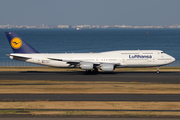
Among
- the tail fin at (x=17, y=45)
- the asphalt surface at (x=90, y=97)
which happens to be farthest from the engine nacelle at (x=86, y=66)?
the asphalt surface at (x=90, y=97)

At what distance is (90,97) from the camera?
3225cm

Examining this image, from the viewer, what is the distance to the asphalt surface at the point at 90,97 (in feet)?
103

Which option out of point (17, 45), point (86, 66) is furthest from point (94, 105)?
point (17, 45)

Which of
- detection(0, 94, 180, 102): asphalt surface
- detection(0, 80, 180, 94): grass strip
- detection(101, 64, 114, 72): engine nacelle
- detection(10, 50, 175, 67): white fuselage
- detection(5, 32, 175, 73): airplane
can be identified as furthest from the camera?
detection(10, 50, 175, 67): white fuselage

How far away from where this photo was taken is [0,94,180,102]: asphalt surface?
1230 inches

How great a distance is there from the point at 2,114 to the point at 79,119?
7517 millimetres

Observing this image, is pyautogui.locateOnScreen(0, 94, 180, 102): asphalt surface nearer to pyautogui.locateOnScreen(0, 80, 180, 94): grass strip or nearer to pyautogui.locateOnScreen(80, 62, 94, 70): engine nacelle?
pyautogui.locateOnScreen(0, 80, 180, 94): grass strip

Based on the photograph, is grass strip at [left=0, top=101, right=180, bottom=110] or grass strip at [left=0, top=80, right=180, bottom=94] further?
grass strip at [left=0, top=80, right=180, bottom=94]

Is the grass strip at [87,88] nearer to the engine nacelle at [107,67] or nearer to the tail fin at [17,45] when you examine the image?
the engine nacelle at [107,67]

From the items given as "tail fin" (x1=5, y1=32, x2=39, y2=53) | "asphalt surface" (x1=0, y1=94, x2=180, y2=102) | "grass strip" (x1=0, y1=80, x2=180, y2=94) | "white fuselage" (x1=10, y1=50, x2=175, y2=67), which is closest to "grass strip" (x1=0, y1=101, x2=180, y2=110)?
"asphalt surface" (x1=0, y1=94, x2=180, y2=102)

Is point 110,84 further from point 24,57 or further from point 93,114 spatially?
point 24,57

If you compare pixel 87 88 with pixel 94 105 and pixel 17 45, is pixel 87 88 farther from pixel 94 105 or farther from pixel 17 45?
pixel 17 45

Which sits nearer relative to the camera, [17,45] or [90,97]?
[90,97]

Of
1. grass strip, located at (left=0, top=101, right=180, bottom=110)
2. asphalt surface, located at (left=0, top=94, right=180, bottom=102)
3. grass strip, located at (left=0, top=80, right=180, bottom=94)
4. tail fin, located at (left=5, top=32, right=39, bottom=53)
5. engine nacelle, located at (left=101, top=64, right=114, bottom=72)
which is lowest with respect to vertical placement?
grass strip, located at (left=0, top=101, right=180, bottom=110)
